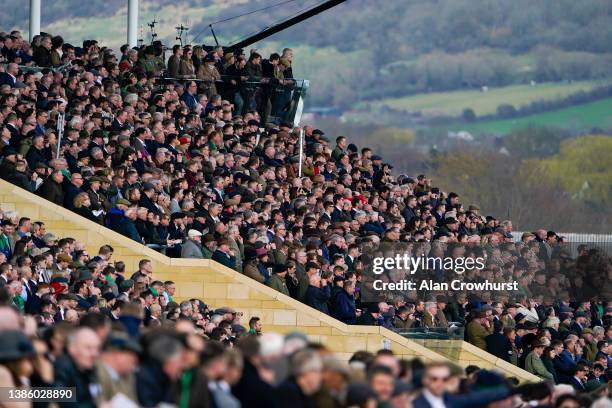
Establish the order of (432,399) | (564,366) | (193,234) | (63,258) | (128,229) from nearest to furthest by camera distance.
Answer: (432,399), (63,258), (128,229), (193,234), (564,366)

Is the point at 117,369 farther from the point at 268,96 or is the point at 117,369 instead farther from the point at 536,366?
the point at 268,96

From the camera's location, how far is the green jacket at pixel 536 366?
28.0m

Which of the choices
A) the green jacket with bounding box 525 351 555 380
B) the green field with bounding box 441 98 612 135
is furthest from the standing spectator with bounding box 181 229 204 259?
the green field with bounding box 441 98 612 135

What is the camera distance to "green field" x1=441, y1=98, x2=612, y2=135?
96000 mm

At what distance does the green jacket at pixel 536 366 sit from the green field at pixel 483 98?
69.2 metres

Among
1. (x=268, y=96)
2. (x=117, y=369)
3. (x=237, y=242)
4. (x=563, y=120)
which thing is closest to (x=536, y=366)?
(x=237, y=242)

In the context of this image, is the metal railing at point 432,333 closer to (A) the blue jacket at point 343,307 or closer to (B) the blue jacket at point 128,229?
(A) the blue jacket at point 343,307

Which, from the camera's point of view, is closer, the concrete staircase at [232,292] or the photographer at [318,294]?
the concrete staircase at [232,292]

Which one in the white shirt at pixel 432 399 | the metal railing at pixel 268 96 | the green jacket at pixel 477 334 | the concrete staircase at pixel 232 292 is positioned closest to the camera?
the white shirt at pixel 432 399

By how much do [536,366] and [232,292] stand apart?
5.01 m

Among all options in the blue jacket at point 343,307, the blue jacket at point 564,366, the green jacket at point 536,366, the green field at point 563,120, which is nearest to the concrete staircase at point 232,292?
the green jacket at point 536,366

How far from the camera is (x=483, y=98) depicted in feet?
327

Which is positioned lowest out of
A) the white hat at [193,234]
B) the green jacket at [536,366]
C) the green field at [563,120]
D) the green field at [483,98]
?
the green jacket at [536,366]

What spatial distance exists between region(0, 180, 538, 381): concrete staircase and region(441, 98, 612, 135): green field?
69.1 metres
